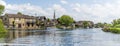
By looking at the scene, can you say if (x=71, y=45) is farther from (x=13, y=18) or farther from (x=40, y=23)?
(x=40, y=23)

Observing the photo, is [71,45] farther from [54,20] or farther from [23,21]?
[54,20]

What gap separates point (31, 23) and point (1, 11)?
157 ft

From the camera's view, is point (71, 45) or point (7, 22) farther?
point (7, 22)

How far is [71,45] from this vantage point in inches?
1339

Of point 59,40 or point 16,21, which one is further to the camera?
point 16,21

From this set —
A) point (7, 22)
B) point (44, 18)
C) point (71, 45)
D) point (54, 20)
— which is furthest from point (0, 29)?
point (54, 20)

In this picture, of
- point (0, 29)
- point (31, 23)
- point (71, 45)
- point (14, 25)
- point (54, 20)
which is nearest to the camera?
point (71, 45)

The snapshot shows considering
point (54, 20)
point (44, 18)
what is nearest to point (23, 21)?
point (44, 18)

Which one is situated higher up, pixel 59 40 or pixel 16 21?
pixel 16 21

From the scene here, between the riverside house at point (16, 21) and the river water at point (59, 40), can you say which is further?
the riverside house at point (16, 21)

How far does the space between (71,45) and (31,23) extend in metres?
116

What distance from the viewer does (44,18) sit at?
171 m

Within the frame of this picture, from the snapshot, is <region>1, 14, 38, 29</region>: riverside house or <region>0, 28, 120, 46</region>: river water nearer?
<region>0, 28, 120, 46</region>: river water

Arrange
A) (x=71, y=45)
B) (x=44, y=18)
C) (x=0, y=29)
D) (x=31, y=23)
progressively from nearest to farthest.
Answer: (x=71, y=45), (x=0, y=29), (x=31, y=23), (x=44, y=18)
